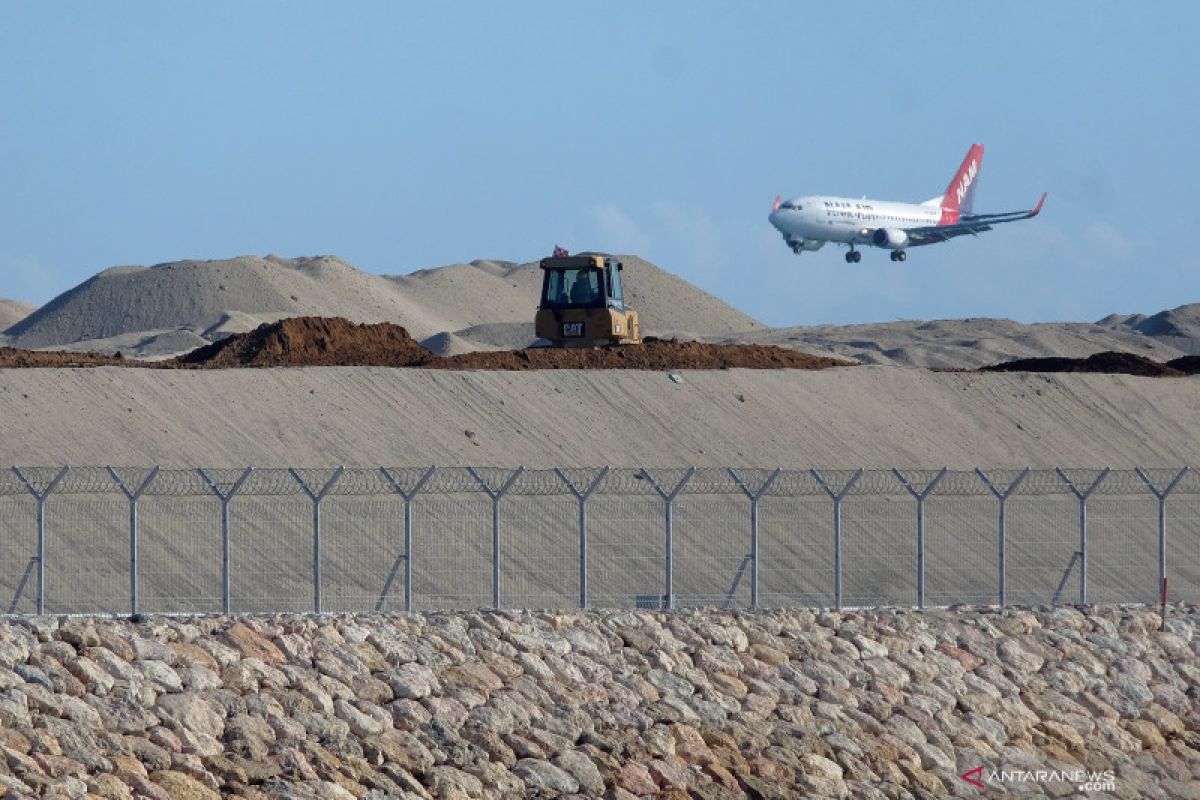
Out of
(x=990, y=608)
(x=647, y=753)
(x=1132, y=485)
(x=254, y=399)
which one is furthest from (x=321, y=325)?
(x=647, y=753)

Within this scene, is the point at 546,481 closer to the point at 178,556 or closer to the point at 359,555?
the point at 359,555

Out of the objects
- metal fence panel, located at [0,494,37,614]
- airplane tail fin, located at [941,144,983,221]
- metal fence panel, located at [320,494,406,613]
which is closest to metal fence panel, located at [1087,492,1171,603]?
metal fence panel, located at [320,494,406,613]

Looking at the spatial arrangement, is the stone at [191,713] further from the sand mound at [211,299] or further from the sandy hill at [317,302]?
the sand mound at [211,299]

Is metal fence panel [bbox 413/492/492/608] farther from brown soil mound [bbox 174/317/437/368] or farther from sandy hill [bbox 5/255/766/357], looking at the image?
sandy hill [bbox 5/255/766/357]

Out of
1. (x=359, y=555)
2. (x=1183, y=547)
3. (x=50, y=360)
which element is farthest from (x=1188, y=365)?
(x=359, y=555)

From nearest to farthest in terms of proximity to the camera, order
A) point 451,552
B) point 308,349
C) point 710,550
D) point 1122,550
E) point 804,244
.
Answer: point 451,552 < point 710,550 < point 1122,550 < point 308,349 < point 804,244

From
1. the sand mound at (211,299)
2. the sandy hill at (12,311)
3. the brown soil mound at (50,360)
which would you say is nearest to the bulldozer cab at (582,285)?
the brown soil mound at (50,360)

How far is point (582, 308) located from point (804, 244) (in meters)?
35.6

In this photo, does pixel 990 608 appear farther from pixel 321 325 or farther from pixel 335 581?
pixel 321 325

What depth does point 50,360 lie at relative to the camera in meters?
41.2

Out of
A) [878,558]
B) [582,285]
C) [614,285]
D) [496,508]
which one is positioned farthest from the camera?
[614,285]

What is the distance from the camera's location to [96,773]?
16.4 m

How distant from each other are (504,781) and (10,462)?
16.9 m

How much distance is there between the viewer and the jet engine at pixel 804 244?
7831cm
